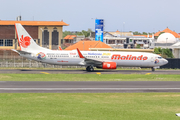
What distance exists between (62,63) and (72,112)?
93.1 ft

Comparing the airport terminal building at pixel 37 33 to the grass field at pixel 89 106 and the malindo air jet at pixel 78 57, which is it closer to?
the malindo air jet at pixel 78 57

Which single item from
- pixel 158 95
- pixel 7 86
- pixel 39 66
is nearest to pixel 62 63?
pixel 39 66

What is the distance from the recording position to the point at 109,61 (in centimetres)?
4484

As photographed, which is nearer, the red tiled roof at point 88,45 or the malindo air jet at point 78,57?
the malindo air jet at point 78,57

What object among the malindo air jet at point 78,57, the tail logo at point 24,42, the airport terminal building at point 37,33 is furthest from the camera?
the airport terminal building at point 37,33

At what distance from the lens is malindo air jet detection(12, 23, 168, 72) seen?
4341 centimetres

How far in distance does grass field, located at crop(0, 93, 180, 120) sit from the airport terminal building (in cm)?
6314

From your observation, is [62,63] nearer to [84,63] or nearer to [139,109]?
[84,63]

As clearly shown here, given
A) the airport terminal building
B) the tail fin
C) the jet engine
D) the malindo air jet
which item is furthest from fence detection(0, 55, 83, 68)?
the airport terminal building

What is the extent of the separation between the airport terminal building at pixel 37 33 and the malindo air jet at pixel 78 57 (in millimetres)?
39478

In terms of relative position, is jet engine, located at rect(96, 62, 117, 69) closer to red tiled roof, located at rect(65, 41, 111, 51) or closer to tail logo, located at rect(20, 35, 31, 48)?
tail logo, located at rect(20, 35, 31, 48)

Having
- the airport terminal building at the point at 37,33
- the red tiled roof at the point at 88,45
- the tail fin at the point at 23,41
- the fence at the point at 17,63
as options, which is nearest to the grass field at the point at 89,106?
the tail fin at the point at 23,41

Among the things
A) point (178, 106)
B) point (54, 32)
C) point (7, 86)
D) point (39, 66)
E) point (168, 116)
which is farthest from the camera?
point (54, 32)

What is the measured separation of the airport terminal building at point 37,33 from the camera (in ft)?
280
